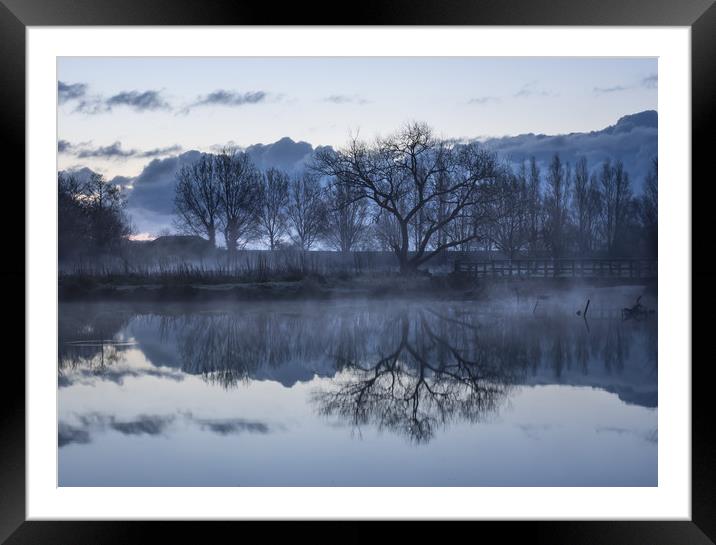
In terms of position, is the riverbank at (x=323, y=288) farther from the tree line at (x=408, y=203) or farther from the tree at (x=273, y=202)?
the tree at (x=273, y=202)

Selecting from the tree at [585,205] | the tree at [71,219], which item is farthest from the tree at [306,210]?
the tree at [585,205]

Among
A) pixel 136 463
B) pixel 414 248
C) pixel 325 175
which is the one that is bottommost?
pixel 136 463

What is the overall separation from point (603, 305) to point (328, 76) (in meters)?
2.98

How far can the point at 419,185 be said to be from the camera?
5.90 meters

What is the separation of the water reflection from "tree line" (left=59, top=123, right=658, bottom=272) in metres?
0.62

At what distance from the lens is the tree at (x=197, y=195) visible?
5547mm

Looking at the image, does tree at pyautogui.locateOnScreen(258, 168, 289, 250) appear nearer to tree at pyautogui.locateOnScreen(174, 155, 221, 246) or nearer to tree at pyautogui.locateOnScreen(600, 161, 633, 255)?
tree at pyautogui.locateOnScreen(174, 155, 221, 246)

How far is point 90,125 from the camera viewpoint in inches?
205

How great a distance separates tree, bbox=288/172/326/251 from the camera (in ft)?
18.5
